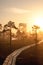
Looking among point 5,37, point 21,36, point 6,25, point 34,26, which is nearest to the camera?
point 34,26

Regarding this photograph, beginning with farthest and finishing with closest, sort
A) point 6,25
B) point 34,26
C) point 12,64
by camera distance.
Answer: point 6,25, point 34,26, point 12,64

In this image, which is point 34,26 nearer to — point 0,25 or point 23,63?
point 0,25

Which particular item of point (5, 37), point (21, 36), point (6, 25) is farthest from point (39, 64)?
point (21, 36)

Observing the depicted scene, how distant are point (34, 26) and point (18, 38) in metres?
22.9

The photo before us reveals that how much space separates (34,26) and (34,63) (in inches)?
2592

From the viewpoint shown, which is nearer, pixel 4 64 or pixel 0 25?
pixel 4 64

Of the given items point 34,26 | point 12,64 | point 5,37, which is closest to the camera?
point 12,64

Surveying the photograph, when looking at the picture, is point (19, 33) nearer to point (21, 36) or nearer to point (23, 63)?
point (21, 36)

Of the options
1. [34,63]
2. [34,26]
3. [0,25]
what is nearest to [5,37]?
[0,25]

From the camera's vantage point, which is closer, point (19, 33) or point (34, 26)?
point (34, 26)

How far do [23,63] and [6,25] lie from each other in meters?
73.1

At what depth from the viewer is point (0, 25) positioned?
104750 millimetres

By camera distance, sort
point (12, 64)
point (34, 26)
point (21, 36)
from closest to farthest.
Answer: point (12, 64), point (34, 26), point (21, 36)

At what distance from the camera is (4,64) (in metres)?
27.2
